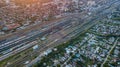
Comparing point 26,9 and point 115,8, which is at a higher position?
point 26,9

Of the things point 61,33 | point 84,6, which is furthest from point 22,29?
point 84,6

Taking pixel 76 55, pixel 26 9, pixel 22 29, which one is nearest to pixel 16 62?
pixel 76 55

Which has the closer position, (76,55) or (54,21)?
(76,55)

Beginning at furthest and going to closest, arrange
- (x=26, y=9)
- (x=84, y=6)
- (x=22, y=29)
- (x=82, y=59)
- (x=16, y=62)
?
(x=84, y=6) < (x=26, y=9) < (x=22, y=29) < (x=82, y=59) < (x=16, y=62)

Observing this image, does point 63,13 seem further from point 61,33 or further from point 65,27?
point 61,33

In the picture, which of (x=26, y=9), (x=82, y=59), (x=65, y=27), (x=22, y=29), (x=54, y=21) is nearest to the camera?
(x=82, y=59)

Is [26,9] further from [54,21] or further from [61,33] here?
[61,33]

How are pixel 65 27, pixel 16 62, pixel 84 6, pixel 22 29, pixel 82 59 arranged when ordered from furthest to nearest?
1. pixel 84 6
2. pixel 65 27
3. pixel 22 29
4. pixel 82 59
5. pixel 16 62

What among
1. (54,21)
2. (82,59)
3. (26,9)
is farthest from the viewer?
(26,9)

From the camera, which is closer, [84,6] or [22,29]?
[22,29]
